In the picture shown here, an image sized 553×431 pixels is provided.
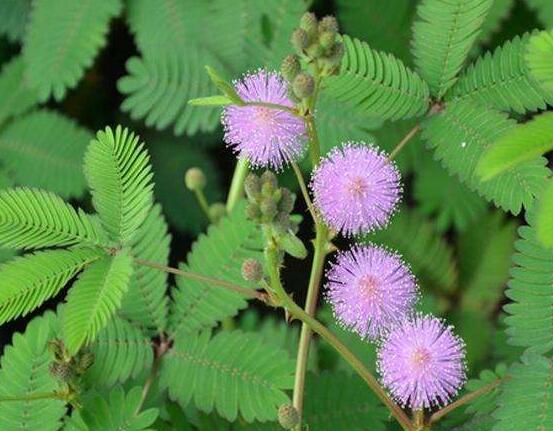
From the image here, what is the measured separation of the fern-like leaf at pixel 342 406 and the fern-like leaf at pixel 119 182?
0.69 metres

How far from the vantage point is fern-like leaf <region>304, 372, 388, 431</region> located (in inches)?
82.3

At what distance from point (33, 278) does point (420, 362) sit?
2.29 feet

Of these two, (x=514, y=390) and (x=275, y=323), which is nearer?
(x=514, y=390)

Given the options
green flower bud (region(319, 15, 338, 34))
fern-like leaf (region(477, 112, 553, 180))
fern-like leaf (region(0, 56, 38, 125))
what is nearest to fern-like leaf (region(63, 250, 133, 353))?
green flower bud (region(319, 15, 338, 34))

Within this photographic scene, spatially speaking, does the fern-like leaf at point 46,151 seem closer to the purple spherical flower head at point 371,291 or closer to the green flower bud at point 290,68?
the purple spherical flower head at point 371,291

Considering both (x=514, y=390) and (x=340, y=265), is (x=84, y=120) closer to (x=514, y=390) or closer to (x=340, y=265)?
(x=340, y=265)

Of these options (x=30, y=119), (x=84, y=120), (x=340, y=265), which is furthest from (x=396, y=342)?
(x=84, y=120)

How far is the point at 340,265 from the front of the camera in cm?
170

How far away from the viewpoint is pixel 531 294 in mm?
1814

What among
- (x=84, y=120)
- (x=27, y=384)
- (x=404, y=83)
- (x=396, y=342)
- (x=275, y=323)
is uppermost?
(x=84, y=120)

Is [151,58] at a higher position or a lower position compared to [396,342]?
higher

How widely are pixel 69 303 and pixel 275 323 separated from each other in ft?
4.49

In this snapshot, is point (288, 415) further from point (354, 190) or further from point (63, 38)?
point (63, 38)

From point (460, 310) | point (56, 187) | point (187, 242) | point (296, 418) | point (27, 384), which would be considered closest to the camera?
point (296, 418)
